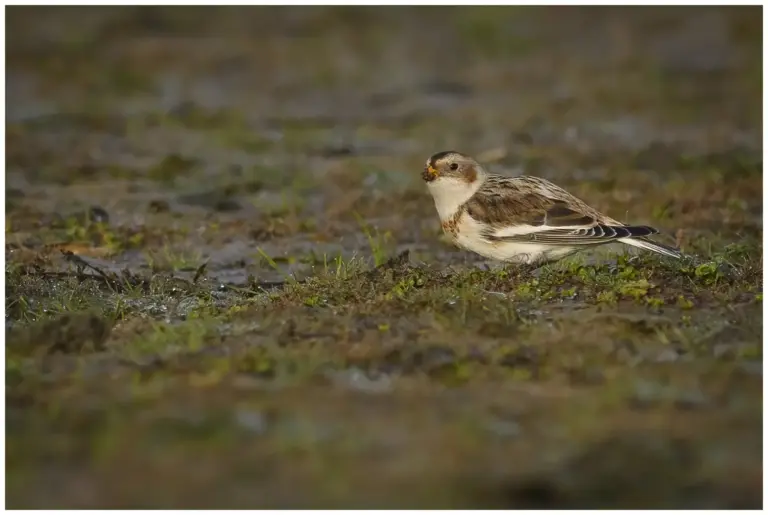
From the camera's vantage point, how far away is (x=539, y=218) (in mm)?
9016

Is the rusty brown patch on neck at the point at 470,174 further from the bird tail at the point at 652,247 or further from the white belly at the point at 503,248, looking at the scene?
the bird tail at the point at 652,247

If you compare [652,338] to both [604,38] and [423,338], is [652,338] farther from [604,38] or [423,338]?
[604,38]

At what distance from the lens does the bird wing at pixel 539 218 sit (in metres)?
8.80

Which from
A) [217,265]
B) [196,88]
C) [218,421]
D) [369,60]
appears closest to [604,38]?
[369,60]

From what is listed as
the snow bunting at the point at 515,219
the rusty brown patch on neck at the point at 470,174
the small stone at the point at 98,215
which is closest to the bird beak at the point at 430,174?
the snow bunting at the point at 515,219

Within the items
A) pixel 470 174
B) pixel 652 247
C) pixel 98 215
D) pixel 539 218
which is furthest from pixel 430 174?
pixel 98 215

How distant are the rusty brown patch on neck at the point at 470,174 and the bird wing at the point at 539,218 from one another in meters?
0.11

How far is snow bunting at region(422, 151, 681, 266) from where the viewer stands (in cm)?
884

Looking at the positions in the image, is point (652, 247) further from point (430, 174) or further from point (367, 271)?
point (367, 271)

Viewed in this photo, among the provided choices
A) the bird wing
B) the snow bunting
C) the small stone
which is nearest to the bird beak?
the snow bunting

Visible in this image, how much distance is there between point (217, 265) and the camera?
10.4 meters

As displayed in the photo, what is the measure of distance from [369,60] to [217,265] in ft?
25.8

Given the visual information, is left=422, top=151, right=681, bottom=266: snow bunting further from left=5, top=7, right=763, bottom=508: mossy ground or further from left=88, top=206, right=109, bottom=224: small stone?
left=88, top=206, right=109, bottom=224: small stone

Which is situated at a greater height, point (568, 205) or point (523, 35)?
point (523, 35)
